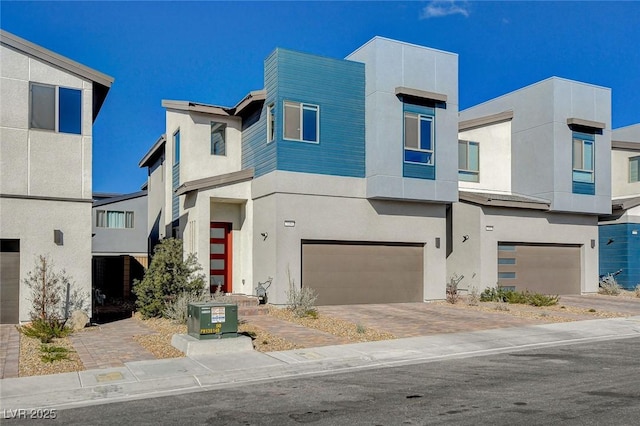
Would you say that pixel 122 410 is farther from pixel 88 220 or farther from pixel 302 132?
pixel 302 132

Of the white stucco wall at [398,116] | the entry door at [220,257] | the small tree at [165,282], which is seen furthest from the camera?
the entry door at [220,257]

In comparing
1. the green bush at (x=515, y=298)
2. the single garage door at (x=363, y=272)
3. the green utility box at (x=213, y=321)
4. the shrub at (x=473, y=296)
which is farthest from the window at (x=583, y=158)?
the green utility box at (x=213, y=321)

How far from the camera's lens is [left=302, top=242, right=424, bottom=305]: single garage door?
19.0 meters

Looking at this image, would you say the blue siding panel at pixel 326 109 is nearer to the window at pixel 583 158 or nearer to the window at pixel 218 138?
the window at pixel 218 138

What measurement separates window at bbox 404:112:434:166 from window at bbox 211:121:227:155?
6.78 m

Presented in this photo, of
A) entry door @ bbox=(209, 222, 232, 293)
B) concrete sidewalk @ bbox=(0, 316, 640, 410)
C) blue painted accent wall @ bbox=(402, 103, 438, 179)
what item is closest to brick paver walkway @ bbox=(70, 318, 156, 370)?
concrete sidewalk @ bbox=(0, 316, 640, 410)

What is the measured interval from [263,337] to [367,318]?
414cm

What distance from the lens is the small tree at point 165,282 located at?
16125mm

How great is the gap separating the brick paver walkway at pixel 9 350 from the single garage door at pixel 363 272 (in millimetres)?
8635

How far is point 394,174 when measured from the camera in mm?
19438

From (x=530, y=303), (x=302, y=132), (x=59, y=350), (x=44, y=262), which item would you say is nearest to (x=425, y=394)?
(x=59, y=350)

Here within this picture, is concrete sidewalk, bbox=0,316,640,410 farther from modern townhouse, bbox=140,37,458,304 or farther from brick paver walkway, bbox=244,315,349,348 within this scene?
modern townhouse, bbox=140,37,458,304

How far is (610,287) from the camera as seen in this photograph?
2489cm

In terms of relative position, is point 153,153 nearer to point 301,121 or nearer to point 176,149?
point 176,149
